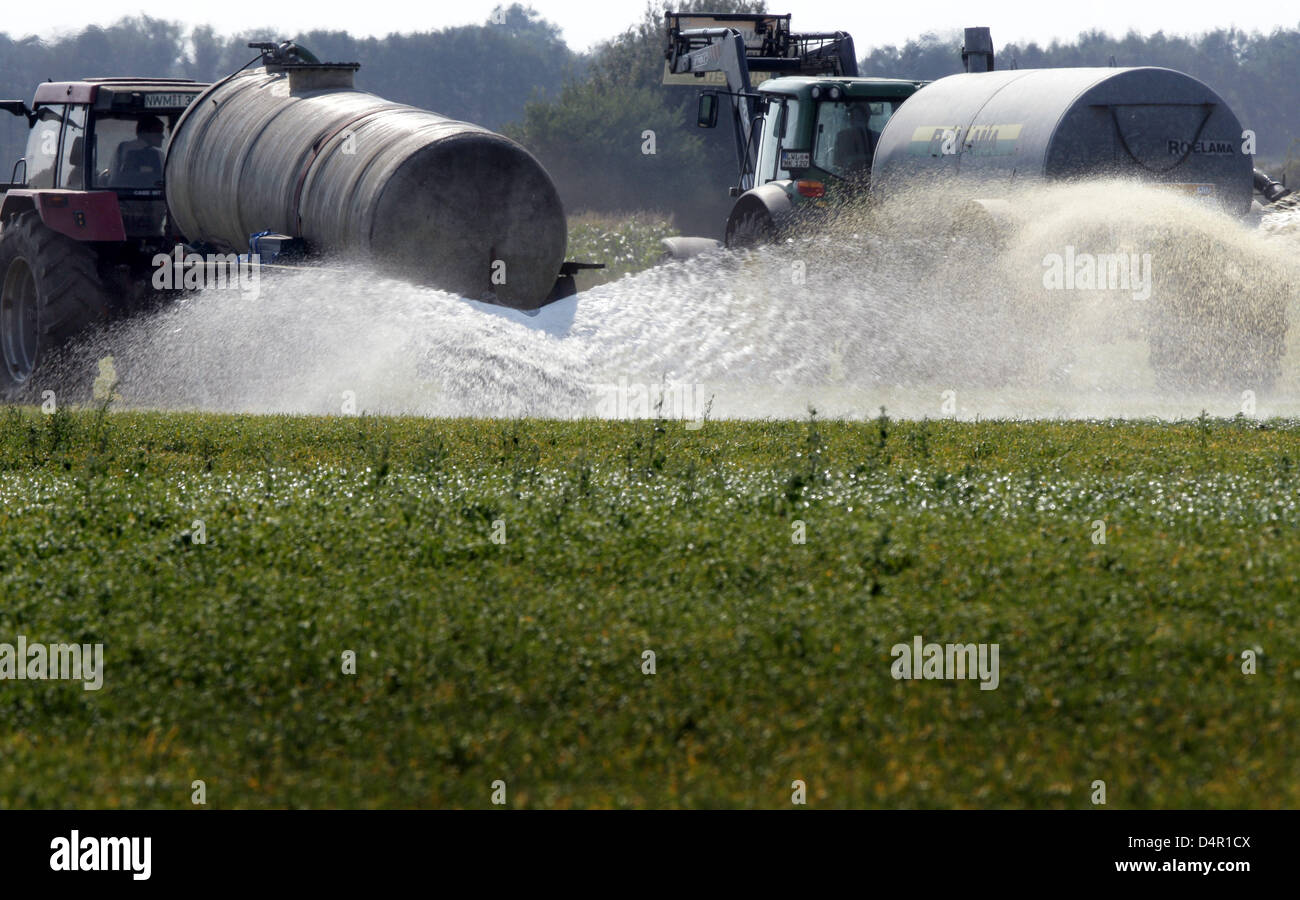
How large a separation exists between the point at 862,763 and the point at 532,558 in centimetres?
291

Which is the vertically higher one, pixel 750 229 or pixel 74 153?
pixel 74 153

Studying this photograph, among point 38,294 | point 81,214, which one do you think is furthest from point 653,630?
point 81,214

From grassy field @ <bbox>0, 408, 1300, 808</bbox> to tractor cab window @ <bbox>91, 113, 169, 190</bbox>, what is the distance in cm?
918

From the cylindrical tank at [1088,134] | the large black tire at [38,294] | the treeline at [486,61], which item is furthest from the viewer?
the treeline at [486,61]

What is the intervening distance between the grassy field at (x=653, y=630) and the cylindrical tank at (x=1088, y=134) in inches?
257

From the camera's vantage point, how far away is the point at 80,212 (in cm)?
1794

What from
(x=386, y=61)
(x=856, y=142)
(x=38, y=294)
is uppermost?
(x=386, y=61)

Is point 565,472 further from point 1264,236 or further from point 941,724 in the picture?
point 1264,236

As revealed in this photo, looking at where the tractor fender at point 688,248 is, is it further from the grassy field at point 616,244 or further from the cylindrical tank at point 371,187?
the grassy field at point 616,244

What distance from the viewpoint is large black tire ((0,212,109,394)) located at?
1711cm

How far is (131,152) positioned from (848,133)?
888 centimetres

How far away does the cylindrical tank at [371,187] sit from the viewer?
15.8 m

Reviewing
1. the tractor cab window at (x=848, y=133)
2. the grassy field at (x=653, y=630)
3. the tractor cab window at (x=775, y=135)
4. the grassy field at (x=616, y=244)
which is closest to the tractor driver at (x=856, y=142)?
the tractor cab window at (x=848, y=133)

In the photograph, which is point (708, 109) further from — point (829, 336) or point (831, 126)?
point (829, 336)
